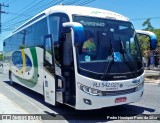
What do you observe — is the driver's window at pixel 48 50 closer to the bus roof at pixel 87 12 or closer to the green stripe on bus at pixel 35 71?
the bus roof at pixel 87 12

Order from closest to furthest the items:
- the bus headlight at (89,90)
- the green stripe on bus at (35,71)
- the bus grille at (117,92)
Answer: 1. the bus headlight at (89,90)
2. the bus grille at (117,92)
3. the green stripe on bus at (35,71)

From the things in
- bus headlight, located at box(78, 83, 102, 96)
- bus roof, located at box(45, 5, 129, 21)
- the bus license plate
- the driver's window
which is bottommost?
the bus license plate

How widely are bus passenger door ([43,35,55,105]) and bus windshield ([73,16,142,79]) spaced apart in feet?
5.25

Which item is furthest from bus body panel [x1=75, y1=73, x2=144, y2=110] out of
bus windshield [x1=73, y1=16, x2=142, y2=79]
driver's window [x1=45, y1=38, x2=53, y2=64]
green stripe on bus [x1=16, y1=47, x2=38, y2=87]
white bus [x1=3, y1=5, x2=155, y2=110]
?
green stripe on bus [x1=16, y1=47, x2=38, y2=87]

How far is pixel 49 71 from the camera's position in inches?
383

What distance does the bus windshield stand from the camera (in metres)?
8.12

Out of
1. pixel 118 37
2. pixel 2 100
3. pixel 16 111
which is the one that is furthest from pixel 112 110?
pixel 2 100

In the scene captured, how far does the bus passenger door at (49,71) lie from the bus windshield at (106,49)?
160cm

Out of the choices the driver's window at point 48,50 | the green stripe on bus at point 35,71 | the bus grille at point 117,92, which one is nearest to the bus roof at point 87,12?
the driver's window at point 48,50

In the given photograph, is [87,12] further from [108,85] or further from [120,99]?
[120,99]

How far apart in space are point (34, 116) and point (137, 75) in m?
3.45

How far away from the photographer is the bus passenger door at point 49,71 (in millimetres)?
9367

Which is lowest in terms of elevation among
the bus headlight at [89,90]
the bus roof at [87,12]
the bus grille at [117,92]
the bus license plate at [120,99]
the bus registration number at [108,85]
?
the bus license plate at [120,99]

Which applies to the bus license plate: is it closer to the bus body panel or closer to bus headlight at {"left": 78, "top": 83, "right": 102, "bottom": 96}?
the bus body panel
